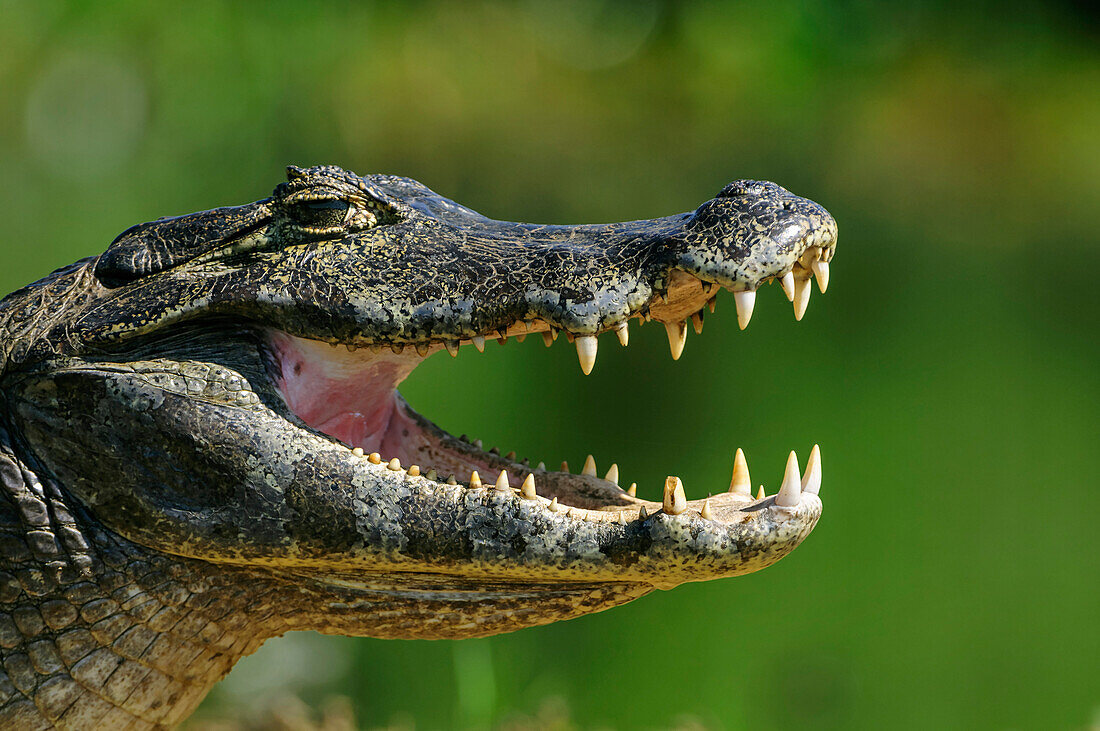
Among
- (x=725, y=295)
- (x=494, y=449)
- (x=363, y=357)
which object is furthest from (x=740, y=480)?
(x=725, y=295)

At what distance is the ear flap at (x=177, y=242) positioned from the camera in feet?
5.49

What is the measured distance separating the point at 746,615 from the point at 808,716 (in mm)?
513

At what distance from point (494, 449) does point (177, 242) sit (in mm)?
676

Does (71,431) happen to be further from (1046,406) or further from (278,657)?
(1046,406)

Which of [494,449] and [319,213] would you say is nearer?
[319,213]

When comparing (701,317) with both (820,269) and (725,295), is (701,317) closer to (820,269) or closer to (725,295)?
(820,269)

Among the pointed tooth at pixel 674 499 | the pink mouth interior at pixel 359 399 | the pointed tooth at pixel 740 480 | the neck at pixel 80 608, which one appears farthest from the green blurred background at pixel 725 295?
the pointed tooth at pixel 674 499

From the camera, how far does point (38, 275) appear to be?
4.61 m

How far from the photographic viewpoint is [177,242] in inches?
66.7

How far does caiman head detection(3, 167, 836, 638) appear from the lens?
1441 millimetres

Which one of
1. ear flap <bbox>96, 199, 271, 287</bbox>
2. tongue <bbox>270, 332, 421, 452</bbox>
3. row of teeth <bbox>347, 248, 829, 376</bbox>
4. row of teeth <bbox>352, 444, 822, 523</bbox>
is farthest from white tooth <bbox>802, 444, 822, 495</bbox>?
ear flap <bbox>96, 199, 271, 287</bbox>

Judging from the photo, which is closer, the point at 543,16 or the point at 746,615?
the point at 746,615

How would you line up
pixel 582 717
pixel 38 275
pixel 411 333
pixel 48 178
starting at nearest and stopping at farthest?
pixel 411 333
pixel 582 717
pixel 38 275
pixel 48 178

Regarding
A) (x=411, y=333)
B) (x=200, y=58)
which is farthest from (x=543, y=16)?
(x=411, y=333)
